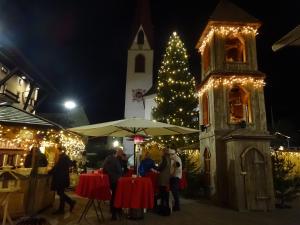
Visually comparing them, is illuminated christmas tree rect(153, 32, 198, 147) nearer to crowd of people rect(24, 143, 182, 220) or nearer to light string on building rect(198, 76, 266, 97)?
light string on building rect(198, 76, 266, 97)

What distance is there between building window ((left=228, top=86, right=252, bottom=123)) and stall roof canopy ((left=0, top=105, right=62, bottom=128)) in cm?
852

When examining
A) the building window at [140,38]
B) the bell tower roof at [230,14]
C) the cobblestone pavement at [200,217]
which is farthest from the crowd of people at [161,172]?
the building window at [140,38]

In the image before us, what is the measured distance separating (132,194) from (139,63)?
37579 millimetres

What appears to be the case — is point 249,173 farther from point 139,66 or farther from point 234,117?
point 139,66

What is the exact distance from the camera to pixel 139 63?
43.8m

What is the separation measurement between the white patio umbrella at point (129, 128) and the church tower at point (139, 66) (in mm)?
29206

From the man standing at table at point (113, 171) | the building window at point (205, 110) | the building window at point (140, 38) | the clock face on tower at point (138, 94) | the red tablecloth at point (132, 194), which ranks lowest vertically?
the red tablecloth at point (132, 194)

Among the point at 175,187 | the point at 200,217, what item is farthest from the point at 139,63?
the point at 200,217

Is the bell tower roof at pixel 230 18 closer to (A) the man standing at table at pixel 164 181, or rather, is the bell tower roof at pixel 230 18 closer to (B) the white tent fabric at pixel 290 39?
(A) the man standing at table at pixel 164 181

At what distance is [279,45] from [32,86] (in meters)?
21.8

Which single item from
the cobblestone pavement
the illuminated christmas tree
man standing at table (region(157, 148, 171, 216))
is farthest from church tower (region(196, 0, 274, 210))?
the illuminated christmas tree

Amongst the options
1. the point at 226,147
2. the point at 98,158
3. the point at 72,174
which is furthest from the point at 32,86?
the point at 98,158

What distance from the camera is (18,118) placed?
307 inches

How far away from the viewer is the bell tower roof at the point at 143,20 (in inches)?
1824
